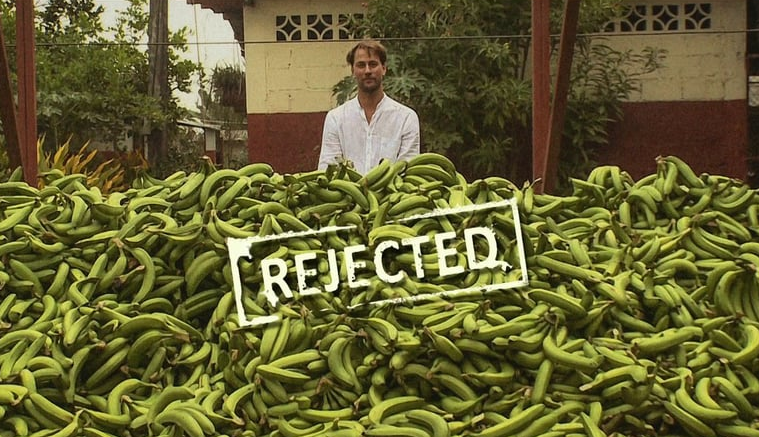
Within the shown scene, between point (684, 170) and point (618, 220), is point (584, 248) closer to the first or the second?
point (618, 220)

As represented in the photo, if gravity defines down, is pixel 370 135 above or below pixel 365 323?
above

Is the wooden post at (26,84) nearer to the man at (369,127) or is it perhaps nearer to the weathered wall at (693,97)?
the man at (369,127)

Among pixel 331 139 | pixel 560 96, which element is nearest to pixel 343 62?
pixel 331 139

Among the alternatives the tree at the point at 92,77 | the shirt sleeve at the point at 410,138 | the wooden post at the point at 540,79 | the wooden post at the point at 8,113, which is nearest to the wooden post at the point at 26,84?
the wooden post at the point at 8,113

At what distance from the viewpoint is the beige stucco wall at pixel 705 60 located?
6578 millimetres

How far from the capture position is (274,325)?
179cm

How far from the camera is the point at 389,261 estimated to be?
190 cm

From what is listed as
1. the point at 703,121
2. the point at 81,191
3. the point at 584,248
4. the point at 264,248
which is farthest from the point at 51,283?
the point at 703,121

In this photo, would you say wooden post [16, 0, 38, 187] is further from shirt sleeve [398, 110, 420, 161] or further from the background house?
the background house

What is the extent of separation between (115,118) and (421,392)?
7.34 metres

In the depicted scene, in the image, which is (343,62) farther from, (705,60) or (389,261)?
(389,261)

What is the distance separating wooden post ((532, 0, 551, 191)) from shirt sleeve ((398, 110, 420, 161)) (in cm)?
44

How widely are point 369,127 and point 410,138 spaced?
16 cm

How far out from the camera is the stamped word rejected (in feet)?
6.03
